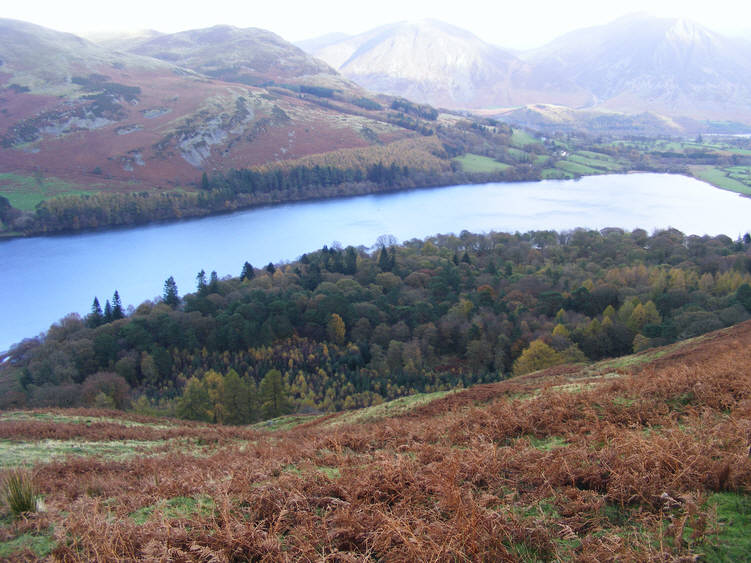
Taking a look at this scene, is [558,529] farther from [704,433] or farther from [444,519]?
[704,433]

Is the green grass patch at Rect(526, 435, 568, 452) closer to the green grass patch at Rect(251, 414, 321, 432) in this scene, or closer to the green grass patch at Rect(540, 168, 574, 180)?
the green grass patch at Rect(251, 414, 321, 432)

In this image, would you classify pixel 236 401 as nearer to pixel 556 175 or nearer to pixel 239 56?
pixel 556 175

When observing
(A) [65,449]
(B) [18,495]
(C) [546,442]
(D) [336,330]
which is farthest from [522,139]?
(B) [18,495]

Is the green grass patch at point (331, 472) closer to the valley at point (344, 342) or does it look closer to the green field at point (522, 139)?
the valley at point (344, 342)

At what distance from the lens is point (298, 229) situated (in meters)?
63.3

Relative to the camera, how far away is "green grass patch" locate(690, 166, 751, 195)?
76125mm

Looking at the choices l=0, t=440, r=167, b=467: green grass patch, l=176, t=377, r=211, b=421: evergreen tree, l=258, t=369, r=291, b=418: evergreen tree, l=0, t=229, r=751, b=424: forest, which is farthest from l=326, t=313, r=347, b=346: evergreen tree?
l=0, t=440, r=167, b=467: green grass patch

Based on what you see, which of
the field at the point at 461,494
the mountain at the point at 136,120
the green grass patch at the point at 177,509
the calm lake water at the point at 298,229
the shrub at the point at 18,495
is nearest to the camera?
the field at the point at 461,494

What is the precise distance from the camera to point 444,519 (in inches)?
145

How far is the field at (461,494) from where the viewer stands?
329 cm

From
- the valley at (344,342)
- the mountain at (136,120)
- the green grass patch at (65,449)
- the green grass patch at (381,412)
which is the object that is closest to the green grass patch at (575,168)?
the valley at (344,342)

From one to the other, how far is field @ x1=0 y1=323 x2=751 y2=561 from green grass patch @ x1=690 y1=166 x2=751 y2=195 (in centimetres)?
8701

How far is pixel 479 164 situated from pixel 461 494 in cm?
10061

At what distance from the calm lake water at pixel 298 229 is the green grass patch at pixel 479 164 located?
7.94 m
